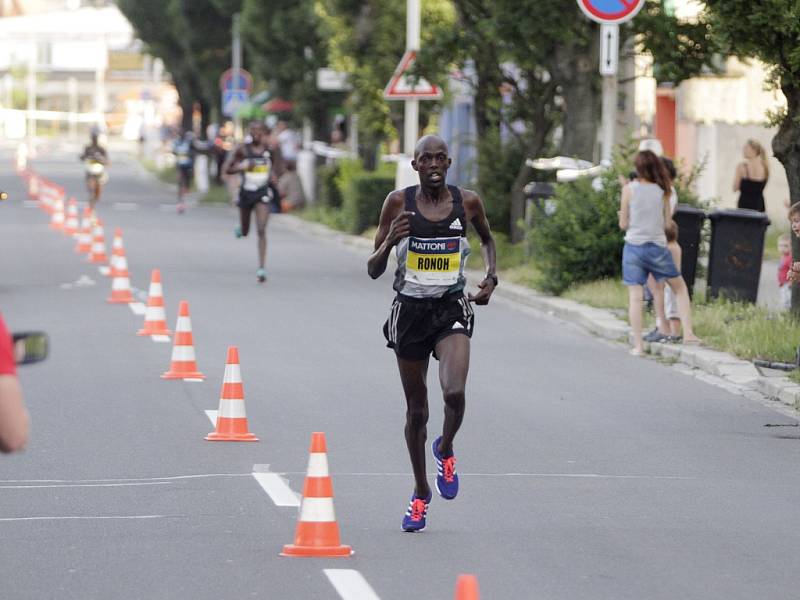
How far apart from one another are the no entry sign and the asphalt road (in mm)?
3035

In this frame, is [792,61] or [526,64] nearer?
[792,61]

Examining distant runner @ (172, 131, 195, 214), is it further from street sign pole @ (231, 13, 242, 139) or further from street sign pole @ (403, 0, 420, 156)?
street sign pole @ (403, 0, 420, 156)

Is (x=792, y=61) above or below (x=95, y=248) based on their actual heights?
above

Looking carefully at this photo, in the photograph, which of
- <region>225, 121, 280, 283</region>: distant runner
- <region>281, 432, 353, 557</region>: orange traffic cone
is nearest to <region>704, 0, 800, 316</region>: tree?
<region>225, 121, 280, 283</region>: distant runner

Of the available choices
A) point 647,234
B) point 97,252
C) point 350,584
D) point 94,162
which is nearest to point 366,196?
point 97,252

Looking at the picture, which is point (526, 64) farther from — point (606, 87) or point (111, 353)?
point (111, 353)

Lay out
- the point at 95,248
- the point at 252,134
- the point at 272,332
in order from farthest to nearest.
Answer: the point at 95,248
the point at 252,134
the point at 272,332

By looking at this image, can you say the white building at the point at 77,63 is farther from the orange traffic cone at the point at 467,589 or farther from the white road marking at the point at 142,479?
the orange traffic cone at the point at 467,589

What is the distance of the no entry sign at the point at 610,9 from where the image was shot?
1841cm

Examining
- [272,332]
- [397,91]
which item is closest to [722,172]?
[397,91]

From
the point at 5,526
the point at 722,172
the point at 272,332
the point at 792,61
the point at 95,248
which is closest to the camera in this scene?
the point at 5,526

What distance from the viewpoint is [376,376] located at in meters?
14.0

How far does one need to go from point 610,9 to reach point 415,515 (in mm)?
11116

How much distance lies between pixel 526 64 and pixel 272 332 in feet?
25.8
